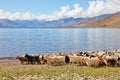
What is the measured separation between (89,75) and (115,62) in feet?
30.9

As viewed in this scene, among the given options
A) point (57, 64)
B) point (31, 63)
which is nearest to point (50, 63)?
point (57, 64)

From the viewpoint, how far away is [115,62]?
27125mm

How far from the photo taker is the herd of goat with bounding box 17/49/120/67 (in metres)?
27.0

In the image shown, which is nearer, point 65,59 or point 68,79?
point 68,79

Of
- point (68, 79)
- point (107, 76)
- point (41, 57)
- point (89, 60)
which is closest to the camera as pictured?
point (68, 79)

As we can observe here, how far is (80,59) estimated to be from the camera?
30.0m

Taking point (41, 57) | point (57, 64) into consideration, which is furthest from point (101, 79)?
point (41, 57)

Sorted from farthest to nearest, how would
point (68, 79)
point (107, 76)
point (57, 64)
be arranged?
point (57, 64) → point (107, 76) → point (68, 79)

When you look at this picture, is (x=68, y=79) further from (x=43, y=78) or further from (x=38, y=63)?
(x=38, y=63)

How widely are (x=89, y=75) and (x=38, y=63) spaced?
16912 mm

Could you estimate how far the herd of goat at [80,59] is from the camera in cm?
2703

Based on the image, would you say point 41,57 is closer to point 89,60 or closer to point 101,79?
point 89,60

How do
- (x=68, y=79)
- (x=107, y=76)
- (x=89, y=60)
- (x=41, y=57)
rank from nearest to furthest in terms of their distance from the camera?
1. (x=68, y=79)
2. (x=107, y=76)
3. (x=89, y=60)
4. (x=41, y=57)

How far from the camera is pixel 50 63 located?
105 feet
